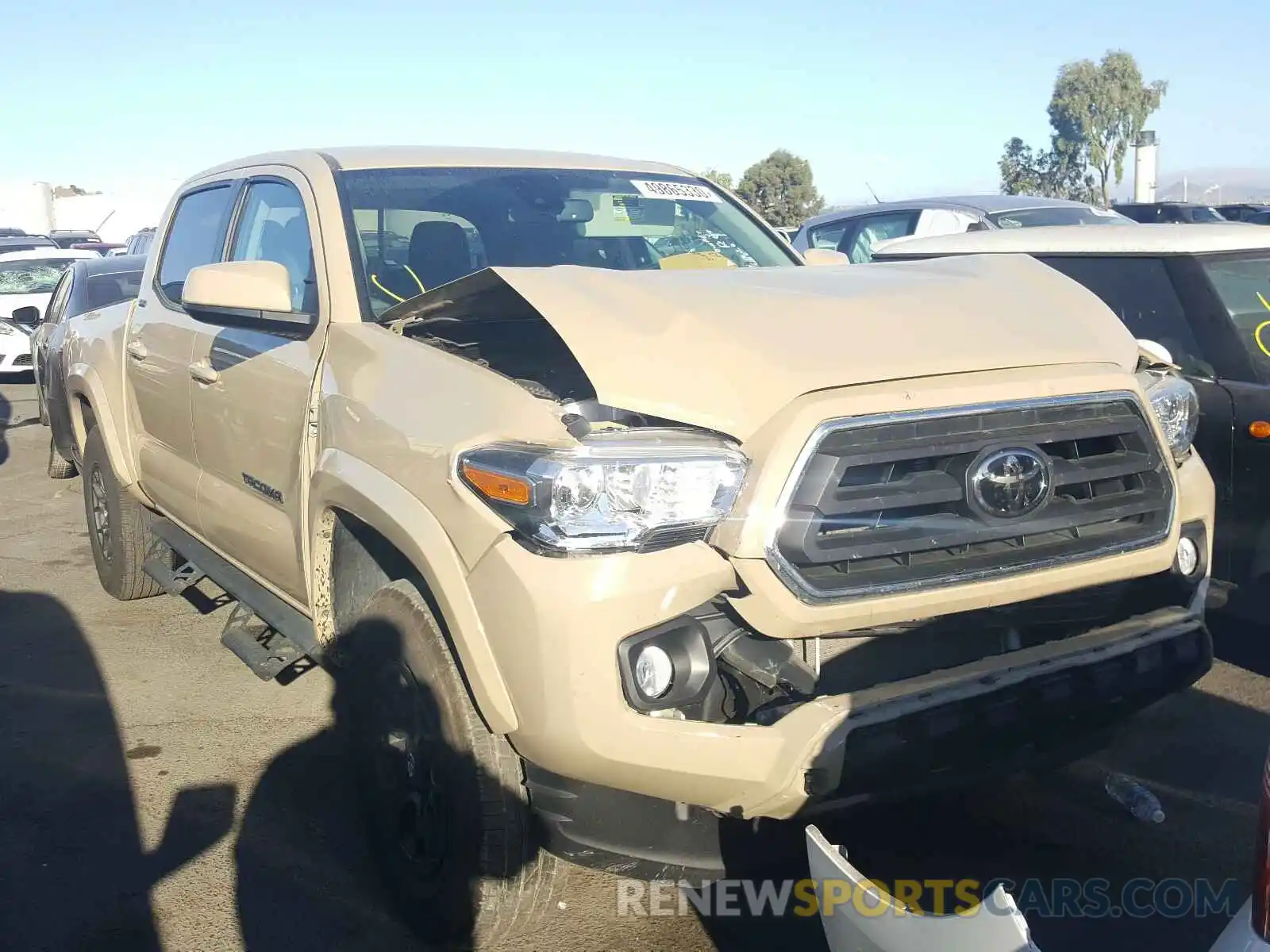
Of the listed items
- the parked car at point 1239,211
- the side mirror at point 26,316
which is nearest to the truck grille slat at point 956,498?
the side mirror at point 26,316

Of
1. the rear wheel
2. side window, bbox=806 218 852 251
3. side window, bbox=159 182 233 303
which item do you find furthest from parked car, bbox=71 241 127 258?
side window, bbox=159 182 233 303

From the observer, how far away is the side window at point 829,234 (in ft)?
34.3

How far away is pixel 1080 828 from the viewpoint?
358 centimetres

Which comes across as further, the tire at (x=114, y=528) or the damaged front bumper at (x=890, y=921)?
the tire at (x=114, y=528)

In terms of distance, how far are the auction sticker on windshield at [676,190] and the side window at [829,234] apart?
5862 mm

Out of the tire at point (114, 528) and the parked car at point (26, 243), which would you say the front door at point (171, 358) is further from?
the parked car at point (26, 243)

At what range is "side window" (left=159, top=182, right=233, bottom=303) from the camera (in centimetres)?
471

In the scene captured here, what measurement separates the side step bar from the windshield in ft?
23.4

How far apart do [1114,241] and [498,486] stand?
3.59 metres

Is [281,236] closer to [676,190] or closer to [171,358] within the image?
[171,358]

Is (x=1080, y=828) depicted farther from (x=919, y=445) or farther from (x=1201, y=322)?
(x=1201, y=322)

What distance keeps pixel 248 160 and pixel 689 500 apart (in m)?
2.94

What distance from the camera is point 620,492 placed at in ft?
7.94

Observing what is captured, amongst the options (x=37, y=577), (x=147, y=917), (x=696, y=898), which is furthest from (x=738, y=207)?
(x=37, y=577)
